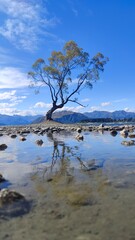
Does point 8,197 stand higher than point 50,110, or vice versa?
point 50,110

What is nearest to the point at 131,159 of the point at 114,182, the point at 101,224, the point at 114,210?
the point at 114,182

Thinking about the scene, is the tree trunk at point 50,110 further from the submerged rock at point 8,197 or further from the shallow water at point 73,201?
the submerged rock at point 8,197

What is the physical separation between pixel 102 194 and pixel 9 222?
5.91 ft

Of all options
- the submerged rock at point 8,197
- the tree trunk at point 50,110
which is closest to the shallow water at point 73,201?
the submerged rock at point 8,197

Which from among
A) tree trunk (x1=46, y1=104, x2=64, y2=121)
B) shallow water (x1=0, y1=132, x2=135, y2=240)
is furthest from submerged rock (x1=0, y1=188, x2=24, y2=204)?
tree trunk (x1=46, y1=104, x2=64, y2=121)

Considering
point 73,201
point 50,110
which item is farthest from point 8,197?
point 50,110

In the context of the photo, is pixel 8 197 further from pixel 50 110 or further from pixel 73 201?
pixel 50 110

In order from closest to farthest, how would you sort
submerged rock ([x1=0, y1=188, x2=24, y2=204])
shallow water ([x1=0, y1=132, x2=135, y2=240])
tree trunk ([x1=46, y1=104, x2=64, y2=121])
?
shallow water ([x1=0, y1=132, x2=135, y2=240])
submerged rock ([x1=0, y1=188, x2=24, y2=204])
tree trunk ([x1=46, y1=104, x2=64, y2=121])

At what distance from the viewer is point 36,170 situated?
7.19 metres

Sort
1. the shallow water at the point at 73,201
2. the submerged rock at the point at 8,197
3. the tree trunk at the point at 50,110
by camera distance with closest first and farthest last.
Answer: the shallow water at the point at 73,201, the submerged rock at the point at 8,197, the tree trunk at the point at 50,110

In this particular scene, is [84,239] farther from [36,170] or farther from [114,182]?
[36,170]

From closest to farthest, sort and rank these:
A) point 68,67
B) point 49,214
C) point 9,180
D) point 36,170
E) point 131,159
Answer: point 49,214 < point 9,180 < point 36,170 < point 131,159 < point 68,67

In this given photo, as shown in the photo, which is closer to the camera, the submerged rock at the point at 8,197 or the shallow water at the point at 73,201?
the shallow water at the point at 73,201

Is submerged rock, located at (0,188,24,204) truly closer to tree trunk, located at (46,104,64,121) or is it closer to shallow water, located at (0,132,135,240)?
shallow water, located at (0,132,135,240)
